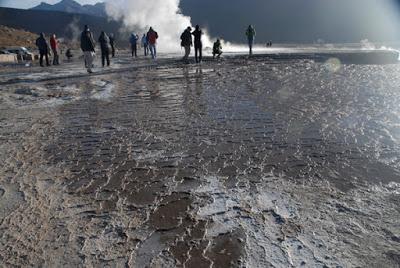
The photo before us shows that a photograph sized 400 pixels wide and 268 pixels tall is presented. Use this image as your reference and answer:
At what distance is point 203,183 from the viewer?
4.28 meters

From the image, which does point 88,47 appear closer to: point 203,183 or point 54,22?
point 203,183

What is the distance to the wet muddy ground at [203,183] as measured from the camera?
306 centimetres

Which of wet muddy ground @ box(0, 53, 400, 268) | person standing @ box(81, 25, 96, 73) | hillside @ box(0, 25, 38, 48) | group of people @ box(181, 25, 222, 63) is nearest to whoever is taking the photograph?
wet muddy ground @ box(0, 53, 400, 268)

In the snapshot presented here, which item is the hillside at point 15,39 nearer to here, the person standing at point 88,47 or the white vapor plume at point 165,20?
the white vapor plume at point 165,20

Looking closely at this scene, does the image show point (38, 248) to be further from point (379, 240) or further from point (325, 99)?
point (325, 99)

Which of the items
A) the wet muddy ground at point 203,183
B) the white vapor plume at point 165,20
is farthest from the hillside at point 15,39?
the wet muddy ground at point 203,183

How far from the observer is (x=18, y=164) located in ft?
16.4

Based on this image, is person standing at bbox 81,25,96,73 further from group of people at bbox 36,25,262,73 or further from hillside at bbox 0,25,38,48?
hillside at bbox 0,25,38,48

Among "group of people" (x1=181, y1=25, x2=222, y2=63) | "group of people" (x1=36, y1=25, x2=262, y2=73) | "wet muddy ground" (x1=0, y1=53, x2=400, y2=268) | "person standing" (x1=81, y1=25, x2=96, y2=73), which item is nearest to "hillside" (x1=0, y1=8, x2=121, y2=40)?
"group of people" (x1=36, y1=25, x2=262, y2=73)

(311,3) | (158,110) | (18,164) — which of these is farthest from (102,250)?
(311,3)

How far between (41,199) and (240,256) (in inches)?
79.5

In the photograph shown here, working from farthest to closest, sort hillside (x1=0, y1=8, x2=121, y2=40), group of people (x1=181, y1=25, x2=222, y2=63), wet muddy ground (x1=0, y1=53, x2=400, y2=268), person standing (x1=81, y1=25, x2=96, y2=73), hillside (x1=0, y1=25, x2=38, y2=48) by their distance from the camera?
hillside (x1=0, y1=8, x2=121, y2=40) → hillside (x1=0, y1=25, x2=38, y2=48) → group of people (x1=181, y1=25, x2=222, y2=63) → person standing (x1=81, y1=25, x2=96, y2=73) → wet muddy ground (x1=0, y1=53, x2=400, y2=268)

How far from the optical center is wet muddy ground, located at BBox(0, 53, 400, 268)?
3.06 meters

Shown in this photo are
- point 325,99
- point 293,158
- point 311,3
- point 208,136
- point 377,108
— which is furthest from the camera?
point 311,3
